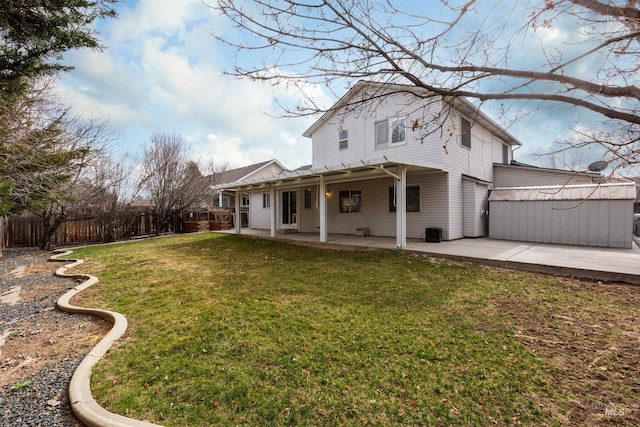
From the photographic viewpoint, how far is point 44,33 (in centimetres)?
421

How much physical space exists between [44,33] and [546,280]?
30.9 ft

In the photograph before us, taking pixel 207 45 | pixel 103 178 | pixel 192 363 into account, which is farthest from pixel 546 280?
pixel 103 178

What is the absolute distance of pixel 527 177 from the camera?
12.3 m

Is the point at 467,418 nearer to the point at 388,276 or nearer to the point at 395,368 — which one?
the point at 395,368

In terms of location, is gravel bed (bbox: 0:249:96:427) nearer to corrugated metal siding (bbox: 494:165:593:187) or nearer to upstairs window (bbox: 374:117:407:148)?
upstairs window (bbox: 374:117:407:148)

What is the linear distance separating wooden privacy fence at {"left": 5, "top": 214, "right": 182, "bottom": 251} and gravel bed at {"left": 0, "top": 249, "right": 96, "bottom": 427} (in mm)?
7434

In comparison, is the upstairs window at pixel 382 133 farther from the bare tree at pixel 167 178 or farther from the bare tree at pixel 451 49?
the bare tree at pixel 167 178

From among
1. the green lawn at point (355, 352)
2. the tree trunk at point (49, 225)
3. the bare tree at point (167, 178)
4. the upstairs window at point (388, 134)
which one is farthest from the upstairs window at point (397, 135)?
the tree trunk at point (49, 225)

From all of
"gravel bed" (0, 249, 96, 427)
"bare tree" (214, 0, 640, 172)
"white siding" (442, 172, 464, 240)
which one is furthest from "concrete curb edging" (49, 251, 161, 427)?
"white siding" (442, 172, 464, 240)

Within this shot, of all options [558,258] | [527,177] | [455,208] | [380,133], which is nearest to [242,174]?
[380,133]

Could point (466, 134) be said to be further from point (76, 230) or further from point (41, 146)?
point (76, 230)

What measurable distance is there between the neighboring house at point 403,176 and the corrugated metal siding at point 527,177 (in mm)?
38

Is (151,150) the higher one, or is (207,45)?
(151,150)

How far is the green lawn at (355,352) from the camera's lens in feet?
6.76
